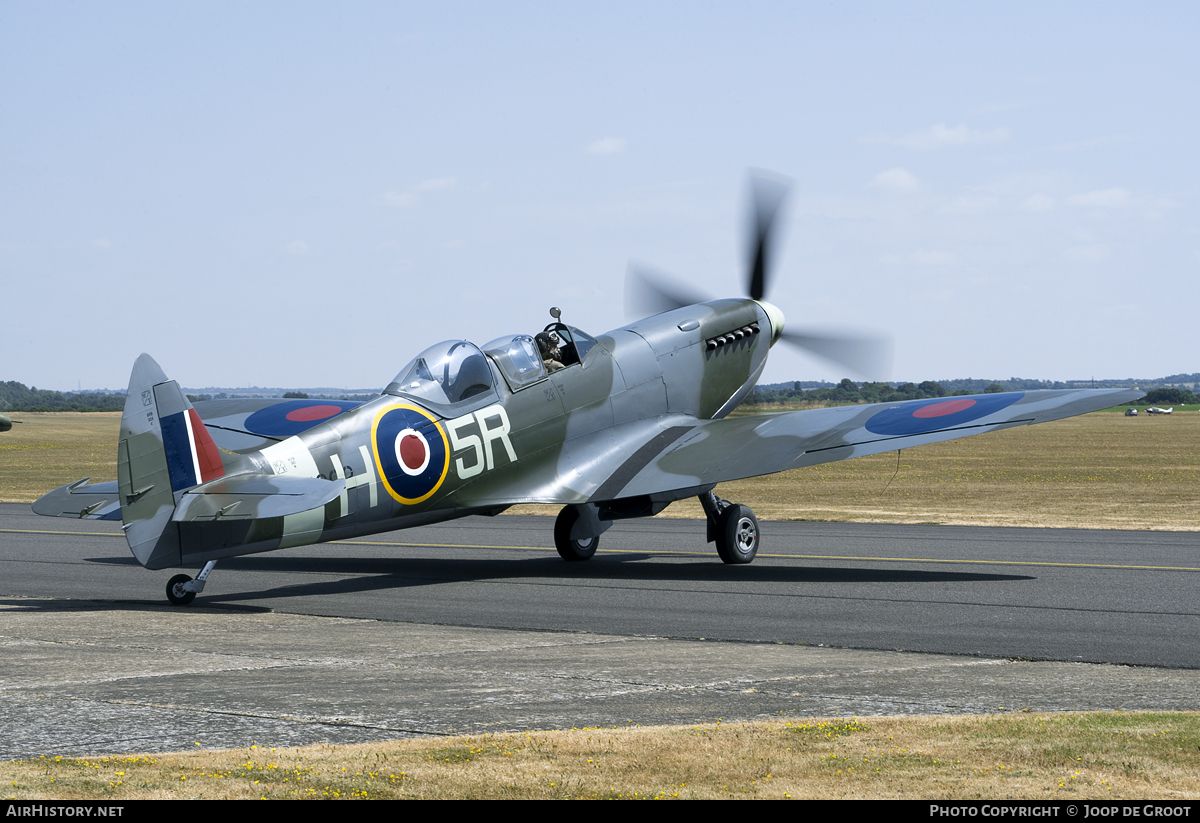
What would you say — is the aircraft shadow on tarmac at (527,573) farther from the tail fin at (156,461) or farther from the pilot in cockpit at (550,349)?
the pilot in cockpit at (550,349)

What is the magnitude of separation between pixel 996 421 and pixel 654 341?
4.76 metres

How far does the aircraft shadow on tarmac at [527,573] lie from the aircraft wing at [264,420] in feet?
6.80

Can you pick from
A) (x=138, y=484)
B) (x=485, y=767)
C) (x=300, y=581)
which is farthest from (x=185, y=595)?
(x=485, y=767)

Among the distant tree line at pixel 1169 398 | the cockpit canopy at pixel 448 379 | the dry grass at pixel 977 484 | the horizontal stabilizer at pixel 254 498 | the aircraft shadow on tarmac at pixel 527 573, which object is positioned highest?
the cockpit canopy at pixel 448 379

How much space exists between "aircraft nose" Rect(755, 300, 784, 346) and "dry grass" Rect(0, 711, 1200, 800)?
13781mm

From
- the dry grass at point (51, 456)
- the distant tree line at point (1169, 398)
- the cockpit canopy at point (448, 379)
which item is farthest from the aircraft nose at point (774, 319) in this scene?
the distant tree line at point (1169, 398)

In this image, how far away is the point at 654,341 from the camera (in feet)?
59.5

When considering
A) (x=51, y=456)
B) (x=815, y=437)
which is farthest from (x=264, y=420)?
(x=51, y=456)

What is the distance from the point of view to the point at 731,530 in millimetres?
16703

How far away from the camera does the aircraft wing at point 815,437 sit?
15.7m

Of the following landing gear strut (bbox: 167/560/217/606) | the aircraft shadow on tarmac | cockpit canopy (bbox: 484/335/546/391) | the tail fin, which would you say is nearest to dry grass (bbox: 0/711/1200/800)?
the tail fin

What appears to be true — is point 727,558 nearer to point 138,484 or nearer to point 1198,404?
point 138,484

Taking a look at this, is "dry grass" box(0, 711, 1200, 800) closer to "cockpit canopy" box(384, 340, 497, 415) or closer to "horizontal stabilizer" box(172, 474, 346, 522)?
"horizontal stabilizer" box(172, 474, 346, 522)

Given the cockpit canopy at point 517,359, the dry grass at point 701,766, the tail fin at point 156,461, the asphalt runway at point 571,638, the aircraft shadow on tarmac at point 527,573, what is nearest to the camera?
the dry grass at point 701,766
